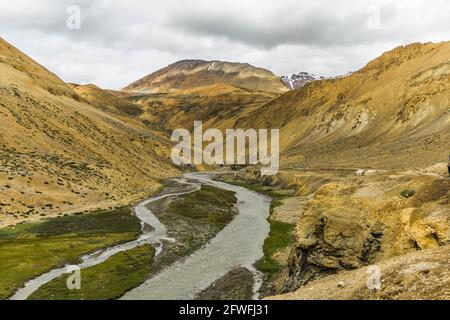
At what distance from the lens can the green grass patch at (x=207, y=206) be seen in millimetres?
76706

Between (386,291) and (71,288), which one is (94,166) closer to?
(71,288)

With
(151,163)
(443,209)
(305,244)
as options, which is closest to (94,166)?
(151,163)

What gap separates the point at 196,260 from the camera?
5041 centimetres

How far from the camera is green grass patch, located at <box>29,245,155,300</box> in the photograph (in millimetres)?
38156

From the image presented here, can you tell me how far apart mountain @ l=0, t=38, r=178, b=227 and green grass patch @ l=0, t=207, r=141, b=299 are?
21.7ft

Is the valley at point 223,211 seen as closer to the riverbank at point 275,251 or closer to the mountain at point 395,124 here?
the riverbank at point 275,251

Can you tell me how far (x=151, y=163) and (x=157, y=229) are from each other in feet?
291

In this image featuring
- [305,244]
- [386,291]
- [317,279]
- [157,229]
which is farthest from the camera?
[157,229]

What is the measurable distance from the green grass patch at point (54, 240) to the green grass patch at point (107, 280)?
11.6ft

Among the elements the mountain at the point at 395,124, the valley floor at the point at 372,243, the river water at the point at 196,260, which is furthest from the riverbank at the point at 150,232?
the mountain at the point at 395,124

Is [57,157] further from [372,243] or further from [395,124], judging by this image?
[395,124]

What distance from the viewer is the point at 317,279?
111 ft

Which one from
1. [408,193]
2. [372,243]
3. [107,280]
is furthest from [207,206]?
[372,243]

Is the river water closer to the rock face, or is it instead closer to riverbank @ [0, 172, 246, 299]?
riverbank @ [0, 172, 246, 299]
